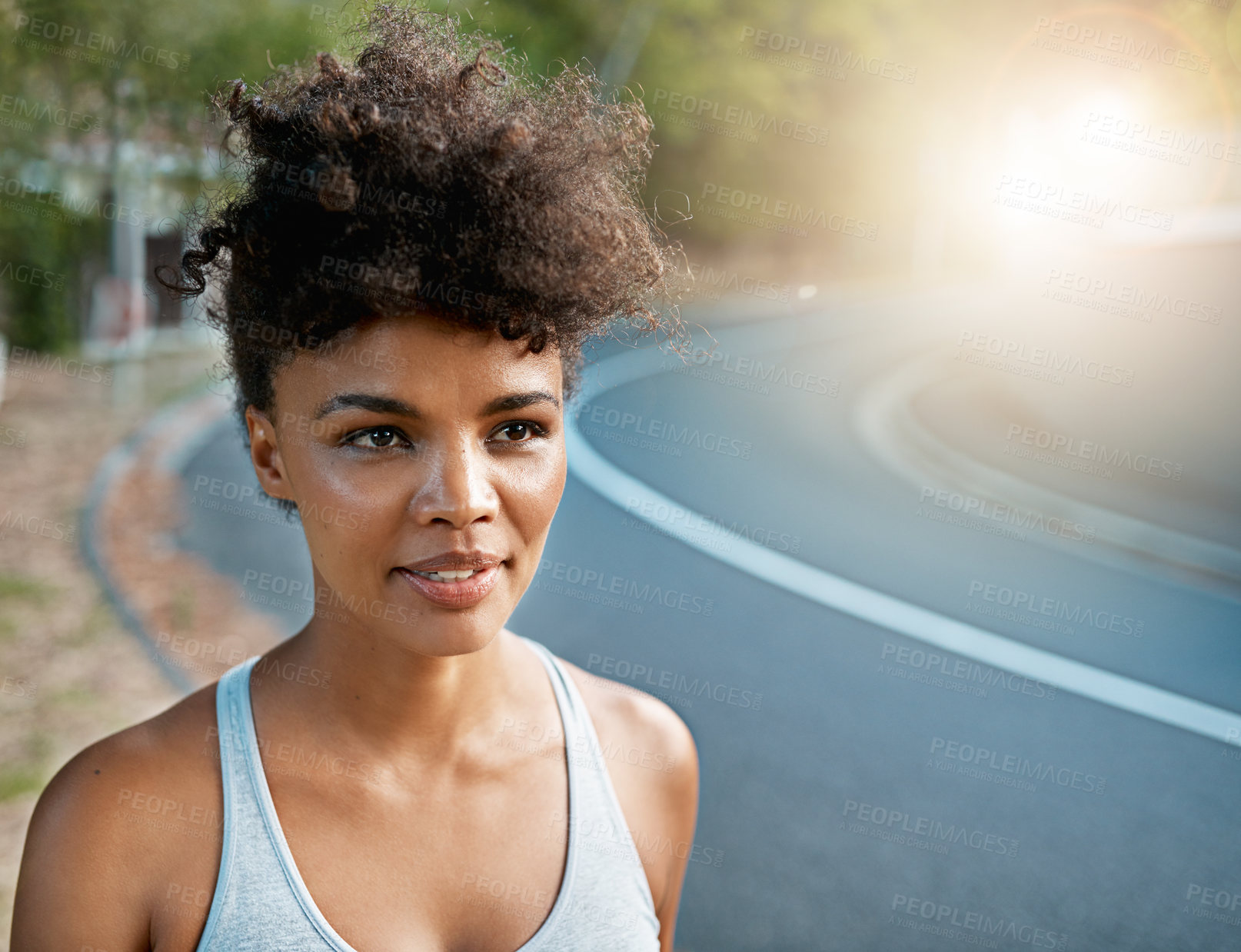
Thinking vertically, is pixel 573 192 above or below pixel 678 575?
above

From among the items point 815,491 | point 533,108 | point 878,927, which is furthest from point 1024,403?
point 533,108

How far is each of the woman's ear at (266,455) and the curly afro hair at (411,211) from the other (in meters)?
0.04

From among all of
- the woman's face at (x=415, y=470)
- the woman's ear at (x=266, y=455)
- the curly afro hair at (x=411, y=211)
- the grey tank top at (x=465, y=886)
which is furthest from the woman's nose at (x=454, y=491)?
the grey tank top at (x=465, y=886)

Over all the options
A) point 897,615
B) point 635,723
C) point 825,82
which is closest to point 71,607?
point 635,723

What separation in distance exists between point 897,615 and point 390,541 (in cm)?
609

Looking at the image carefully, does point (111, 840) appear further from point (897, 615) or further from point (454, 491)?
point (897, 615)

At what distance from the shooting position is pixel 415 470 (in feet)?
6.08

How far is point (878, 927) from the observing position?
438cm

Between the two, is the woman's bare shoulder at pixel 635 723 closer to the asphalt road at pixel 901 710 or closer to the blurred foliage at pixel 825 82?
the asphalt road at pixel 901 710

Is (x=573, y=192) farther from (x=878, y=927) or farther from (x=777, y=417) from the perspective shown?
(x=777, y=417)

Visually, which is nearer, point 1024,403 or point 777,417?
point 777,417

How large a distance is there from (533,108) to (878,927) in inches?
147

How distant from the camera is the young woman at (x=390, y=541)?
6.00 feet

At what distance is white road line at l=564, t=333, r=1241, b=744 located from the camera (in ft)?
19.9
